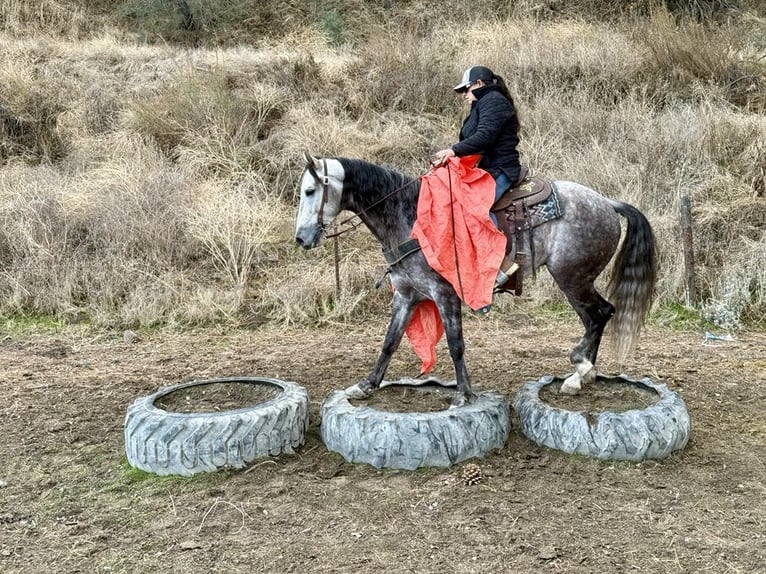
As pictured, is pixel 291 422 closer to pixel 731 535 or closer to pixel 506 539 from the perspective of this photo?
pixel 506 539

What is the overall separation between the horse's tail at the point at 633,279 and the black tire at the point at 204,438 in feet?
7.26

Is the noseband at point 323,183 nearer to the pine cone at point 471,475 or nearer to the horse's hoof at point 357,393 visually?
the horse's hoof at point 357,393

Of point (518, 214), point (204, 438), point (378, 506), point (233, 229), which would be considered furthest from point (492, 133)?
point (233, 229)

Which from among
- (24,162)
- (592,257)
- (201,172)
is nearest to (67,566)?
(592,257)

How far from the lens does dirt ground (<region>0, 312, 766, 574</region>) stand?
10.4 ft

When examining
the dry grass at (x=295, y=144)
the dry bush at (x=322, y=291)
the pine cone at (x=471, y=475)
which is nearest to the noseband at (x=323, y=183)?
the pine cone at (x=471, y=475)

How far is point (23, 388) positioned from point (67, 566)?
2951 millimetres

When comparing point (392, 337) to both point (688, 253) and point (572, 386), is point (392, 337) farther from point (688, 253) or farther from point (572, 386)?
point (688, 253)

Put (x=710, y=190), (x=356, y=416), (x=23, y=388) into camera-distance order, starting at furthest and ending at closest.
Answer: (x=710, y=190)
(x=23, y=388)
(x=356, y=416)

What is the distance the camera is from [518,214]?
4355 mm

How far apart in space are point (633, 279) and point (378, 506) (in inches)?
89.7

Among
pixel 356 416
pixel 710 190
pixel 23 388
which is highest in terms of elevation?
pixel 710 190

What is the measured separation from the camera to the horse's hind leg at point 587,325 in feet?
15.0

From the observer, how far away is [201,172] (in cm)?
995
